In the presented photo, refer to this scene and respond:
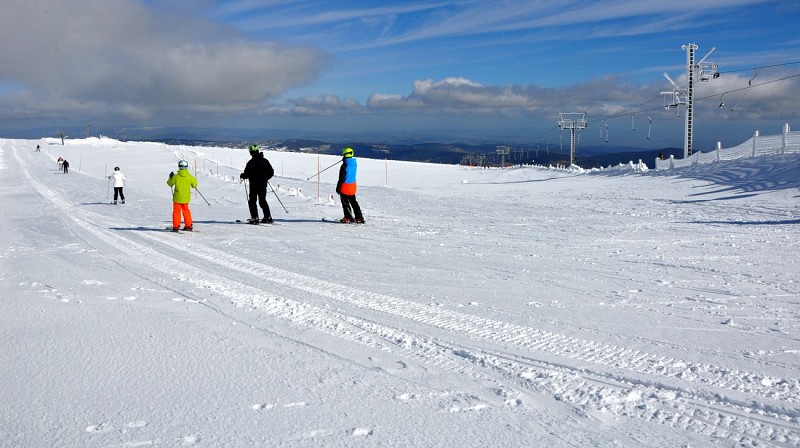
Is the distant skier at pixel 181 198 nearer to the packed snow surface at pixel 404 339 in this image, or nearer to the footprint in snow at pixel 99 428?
the packed snow surface at pixel 404 339

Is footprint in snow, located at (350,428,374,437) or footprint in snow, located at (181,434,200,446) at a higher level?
footprint in snow, located at (181,434,200,446)

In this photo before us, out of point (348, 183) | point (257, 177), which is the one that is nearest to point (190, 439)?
point (348, 183)

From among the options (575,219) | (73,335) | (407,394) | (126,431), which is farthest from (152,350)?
(575,219)

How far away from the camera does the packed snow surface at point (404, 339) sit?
3.51m

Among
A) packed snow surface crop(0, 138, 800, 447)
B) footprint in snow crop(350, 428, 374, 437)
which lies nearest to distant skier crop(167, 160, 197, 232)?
packed snow surface crop(0, 138, 800, 447)

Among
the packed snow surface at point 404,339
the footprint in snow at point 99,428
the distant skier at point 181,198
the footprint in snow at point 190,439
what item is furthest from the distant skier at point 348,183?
the footprint in snow at point 190,439

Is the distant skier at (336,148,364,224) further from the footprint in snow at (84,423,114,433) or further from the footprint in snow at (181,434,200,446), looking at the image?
the footprint in snow at (181,434,200,446)

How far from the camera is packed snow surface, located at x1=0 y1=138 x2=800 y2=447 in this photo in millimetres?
3510

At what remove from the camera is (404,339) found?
5.16 meters

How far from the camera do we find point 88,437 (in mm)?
3336

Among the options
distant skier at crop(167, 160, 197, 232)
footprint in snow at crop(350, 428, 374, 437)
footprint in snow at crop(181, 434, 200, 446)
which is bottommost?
footprint in snow at crop(350, 428, 374, 437)

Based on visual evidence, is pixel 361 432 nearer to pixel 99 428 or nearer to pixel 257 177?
pixel 99 428

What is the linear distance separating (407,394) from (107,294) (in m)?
4.55

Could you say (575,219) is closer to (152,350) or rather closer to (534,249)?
(534,249)
